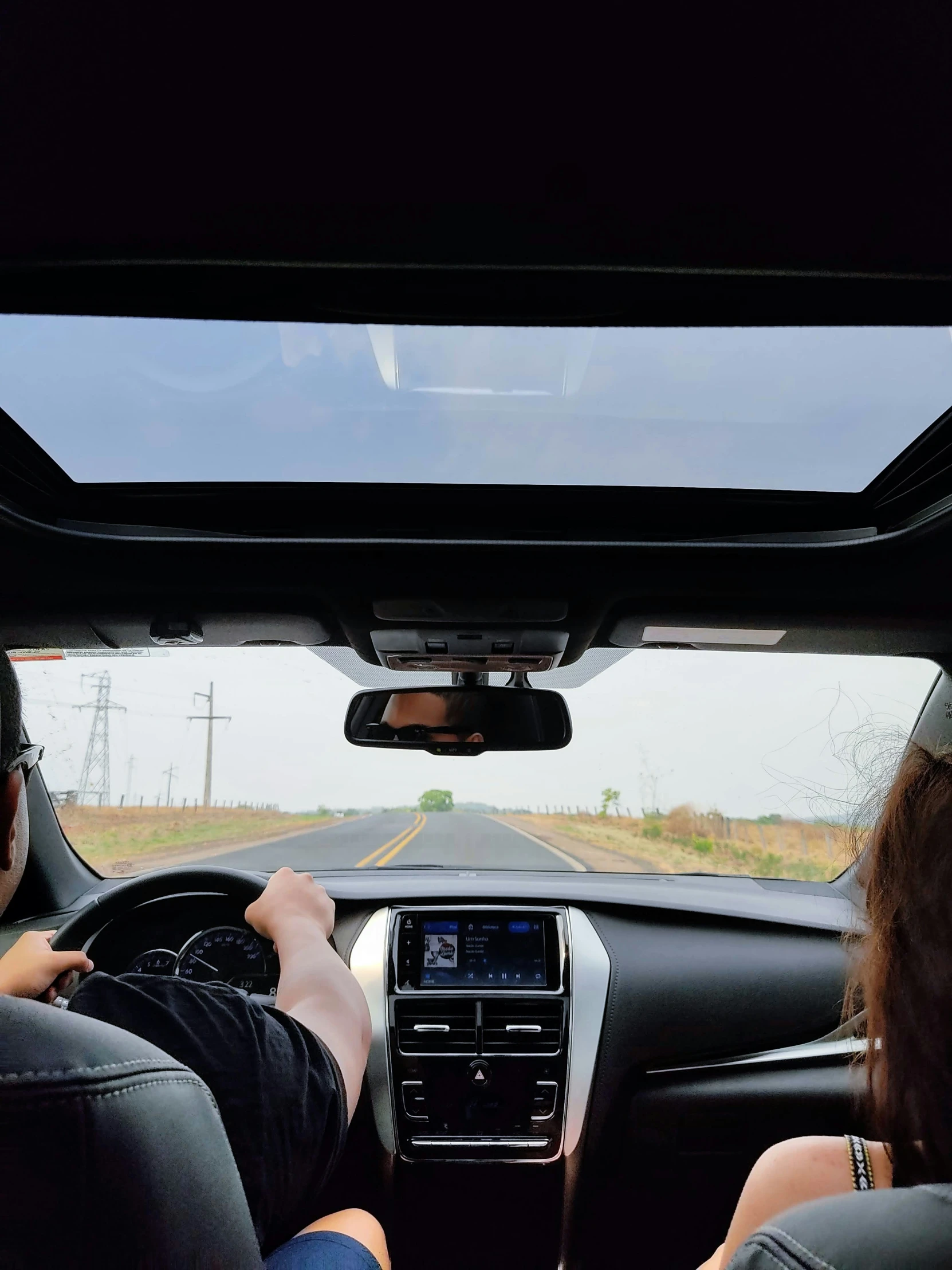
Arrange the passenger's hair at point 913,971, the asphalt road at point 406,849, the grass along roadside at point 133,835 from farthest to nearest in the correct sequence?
1. the asphalt road at point 406,849
2. the grass along roadside at point 133,835
3. the passenger's hair at point 913,971

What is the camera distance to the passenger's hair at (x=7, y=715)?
166 centimetres

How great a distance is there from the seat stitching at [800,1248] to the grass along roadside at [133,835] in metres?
3.55

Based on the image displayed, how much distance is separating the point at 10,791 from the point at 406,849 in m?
4.07

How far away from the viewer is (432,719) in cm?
367

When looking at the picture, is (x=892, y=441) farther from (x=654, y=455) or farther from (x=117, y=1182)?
(x=117, y=1182)

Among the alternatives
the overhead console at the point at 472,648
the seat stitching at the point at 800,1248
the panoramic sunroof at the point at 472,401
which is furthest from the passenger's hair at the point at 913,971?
the overhead console at the point at 472,648

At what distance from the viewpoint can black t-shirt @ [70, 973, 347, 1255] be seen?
1.76 meters

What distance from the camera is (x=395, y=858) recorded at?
478 centimetres

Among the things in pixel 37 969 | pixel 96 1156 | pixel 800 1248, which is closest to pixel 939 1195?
pixel 800 1248

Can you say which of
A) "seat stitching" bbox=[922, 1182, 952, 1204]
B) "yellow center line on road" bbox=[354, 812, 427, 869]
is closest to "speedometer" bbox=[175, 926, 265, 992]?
"yellow center line on road" bbox=[354, 812, 427, 869]

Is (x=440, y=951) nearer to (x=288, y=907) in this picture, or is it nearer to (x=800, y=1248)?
(x=288, y=907)

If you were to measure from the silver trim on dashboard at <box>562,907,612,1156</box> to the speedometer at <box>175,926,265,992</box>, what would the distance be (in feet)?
4.61

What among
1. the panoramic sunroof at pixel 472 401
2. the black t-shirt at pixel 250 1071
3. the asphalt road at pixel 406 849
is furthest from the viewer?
the asphalt road at pixel 406 849

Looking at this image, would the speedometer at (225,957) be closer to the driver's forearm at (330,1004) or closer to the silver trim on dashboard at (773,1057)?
the driver's forearm at (330,1004)
